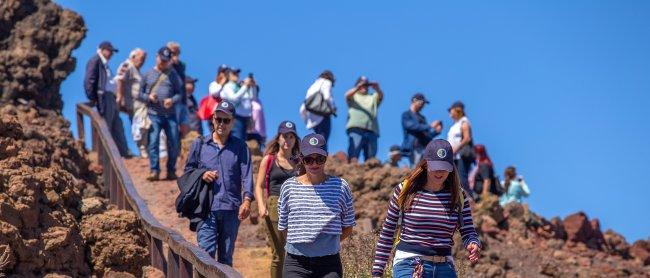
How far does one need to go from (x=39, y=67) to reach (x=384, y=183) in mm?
5916

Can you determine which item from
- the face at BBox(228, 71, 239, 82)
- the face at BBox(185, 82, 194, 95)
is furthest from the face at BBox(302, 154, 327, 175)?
the face at BBox(185, 82, 194, 95)

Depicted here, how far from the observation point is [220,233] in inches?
501

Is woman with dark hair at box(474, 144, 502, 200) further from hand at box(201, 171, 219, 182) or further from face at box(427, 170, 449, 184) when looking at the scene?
face at box(427, 170, 449, 184)

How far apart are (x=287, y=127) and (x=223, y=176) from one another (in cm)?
73

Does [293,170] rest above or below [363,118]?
below

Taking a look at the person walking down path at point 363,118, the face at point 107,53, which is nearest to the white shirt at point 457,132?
the person walking down path at point 363,118

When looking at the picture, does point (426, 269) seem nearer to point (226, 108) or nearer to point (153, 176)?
point (226, 108)

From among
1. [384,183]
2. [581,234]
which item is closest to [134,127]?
[384,183]

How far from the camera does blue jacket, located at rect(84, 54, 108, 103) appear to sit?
21.2 m

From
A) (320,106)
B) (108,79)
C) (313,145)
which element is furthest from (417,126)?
(313,145)

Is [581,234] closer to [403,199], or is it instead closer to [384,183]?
[384,183]

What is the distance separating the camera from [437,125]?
79.2 ft

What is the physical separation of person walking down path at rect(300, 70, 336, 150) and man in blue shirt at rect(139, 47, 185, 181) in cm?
190

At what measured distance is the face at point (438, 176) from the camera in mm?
9359
